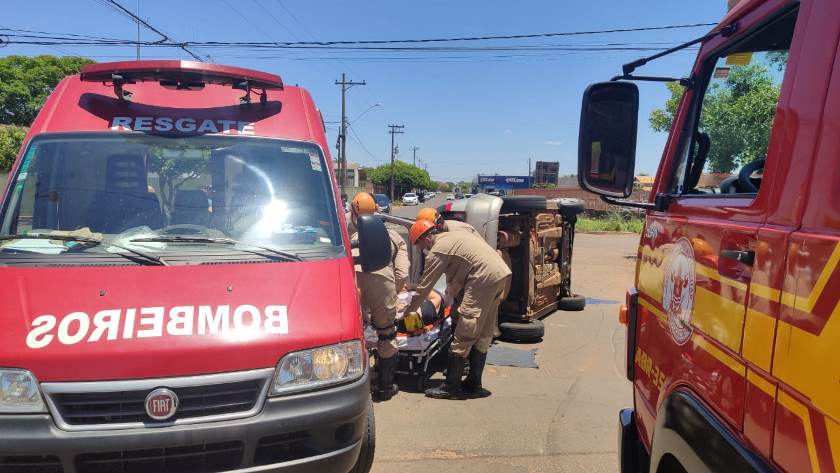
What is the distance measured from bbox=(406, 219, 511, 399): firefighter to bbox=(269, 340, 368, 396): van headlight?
2.47 metres

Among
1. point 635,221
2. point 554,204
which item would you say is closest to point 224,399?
point 554,204

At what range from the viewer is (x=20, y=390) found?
230cm

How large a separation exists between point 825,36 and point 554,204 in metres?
6.58

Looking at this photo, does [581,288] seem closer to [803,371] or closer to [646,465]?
[646,465]

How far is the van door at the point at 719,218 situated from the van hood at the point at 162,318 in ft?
4.76

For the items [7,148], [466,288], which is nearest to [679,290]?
[466,288]

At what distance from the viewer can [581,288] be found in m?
11.8

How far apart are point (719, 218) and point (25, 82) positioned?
5284 cm

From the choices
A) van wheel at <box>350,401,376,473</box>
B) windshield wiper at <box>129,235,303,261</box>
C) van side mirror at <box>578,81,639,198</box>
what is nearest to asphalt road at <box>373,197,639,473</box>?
van wheel at <box>350,401,376,473</box>

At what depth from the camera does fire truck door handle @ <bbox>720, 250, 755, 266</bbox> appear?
1459 mm

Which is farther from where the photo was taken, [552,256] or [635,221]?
[635,221]

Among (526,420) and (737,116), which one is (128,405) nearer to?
(737,116)

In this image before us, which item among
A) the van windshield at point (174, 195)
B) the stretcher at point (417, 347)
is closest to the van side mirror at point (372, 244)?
the van windshield at point (174, 195)

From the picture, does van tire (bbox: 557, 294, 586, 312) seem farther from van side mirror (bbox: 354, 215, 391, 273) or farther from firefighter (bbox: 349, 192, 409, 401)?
van side mirror (bbox: 354, 215, 391, 273)
